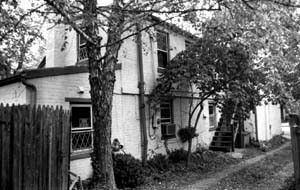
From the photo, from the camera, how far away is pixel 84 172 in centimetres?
713

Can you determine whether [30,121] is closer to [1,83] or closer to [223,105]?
[1,83]

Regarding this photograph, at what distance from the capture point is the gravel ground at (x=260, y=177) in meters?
6.84

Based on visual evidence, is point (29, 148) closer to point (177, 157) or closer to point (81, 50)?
point (81, 50)

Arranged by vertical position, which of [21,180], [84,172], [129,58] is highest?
[129,58]

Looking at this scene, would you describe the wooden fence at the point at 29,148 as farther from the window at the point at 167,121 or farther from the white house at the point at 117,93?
the window at the point at 167,121

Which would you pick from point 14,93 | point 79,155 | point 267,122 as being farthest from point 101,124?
point 267,122

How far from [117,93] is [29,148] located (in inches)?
175

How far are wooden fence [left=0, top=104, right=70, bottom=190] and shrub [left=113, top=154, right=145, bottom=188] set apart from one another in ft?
8.81

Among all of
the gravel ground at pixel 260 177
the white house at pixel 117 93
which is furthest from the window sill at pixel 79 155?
the gravel ground at pixel 260 177

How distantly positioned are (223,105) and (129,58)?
415 cm

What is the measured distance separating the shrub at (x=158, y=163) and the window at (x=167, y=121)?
1.03m

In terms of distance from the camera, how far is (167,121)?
35.0 feet

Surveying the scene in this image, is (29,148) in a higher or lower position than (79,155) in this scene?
higher

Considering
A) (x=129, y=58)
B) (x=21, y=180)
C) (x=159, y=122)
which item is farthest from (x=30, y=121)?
(x=159, y=122)
